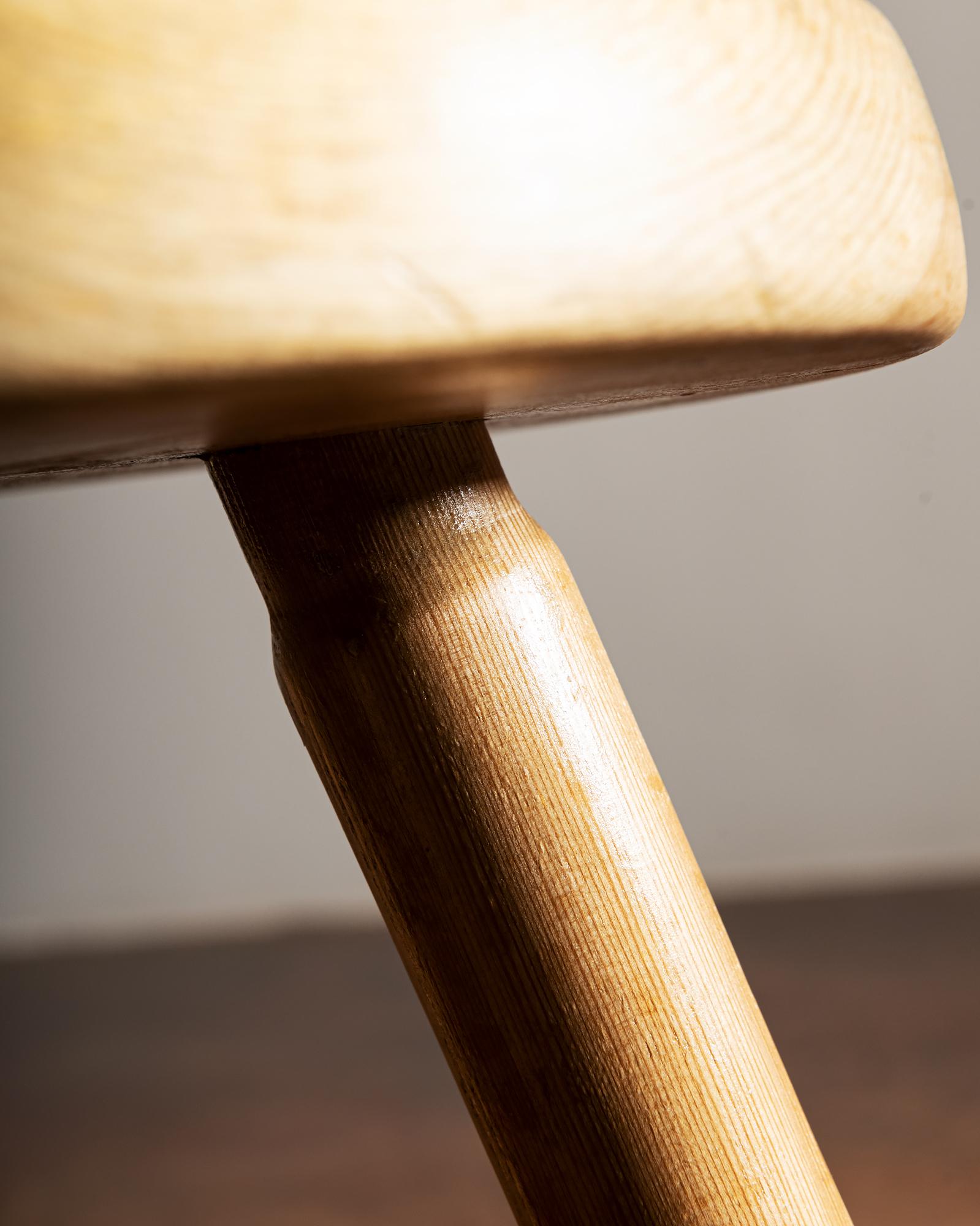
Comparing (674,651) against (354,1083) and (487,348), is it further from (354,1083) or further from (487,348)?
(487,348)

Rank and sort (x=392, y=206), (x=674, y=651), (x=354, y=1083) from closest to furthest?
(x=392, y=206) < (x=354, y=1083) < (x=674, y=651)

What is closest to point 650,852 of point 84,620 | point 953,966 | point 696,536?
point 953,966

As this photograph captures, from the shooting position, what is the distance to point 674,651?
35.2 inches

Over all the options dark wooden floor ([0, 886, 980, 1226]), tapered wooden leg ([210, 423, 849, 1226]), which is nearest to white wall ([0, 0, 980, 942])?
dark wooden floor ([0, 886, 980, 1226])

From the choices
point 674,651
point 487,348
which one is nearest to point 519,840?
point 487,348

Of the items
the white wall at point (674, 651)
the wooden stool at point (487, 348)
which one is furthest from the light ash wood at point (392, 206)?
the white wall at point (674, 651)

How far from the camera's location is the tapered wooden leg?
4.6 inches

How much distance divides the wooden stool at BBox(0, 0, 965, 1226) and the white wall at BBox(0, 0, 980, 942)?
65 centimetres

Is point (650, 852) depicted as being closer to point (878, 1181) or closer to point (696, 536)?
point (878, 1181)

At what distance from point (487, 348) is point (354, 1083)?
557 mm

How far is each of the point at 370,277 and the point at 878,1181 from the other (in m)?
0.44

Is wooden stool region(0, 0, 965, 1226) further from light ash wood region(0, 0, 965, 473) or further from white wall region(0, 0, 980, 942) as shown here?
white wall region(0, 0, 980, 942)

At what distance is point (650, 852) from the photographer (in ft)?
0.40

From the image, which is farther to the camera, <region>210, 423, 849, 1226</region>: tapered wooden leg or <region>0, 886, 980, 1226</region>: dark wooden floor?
<region>0, 886, 980, 1226</region>: dark wooden floor
